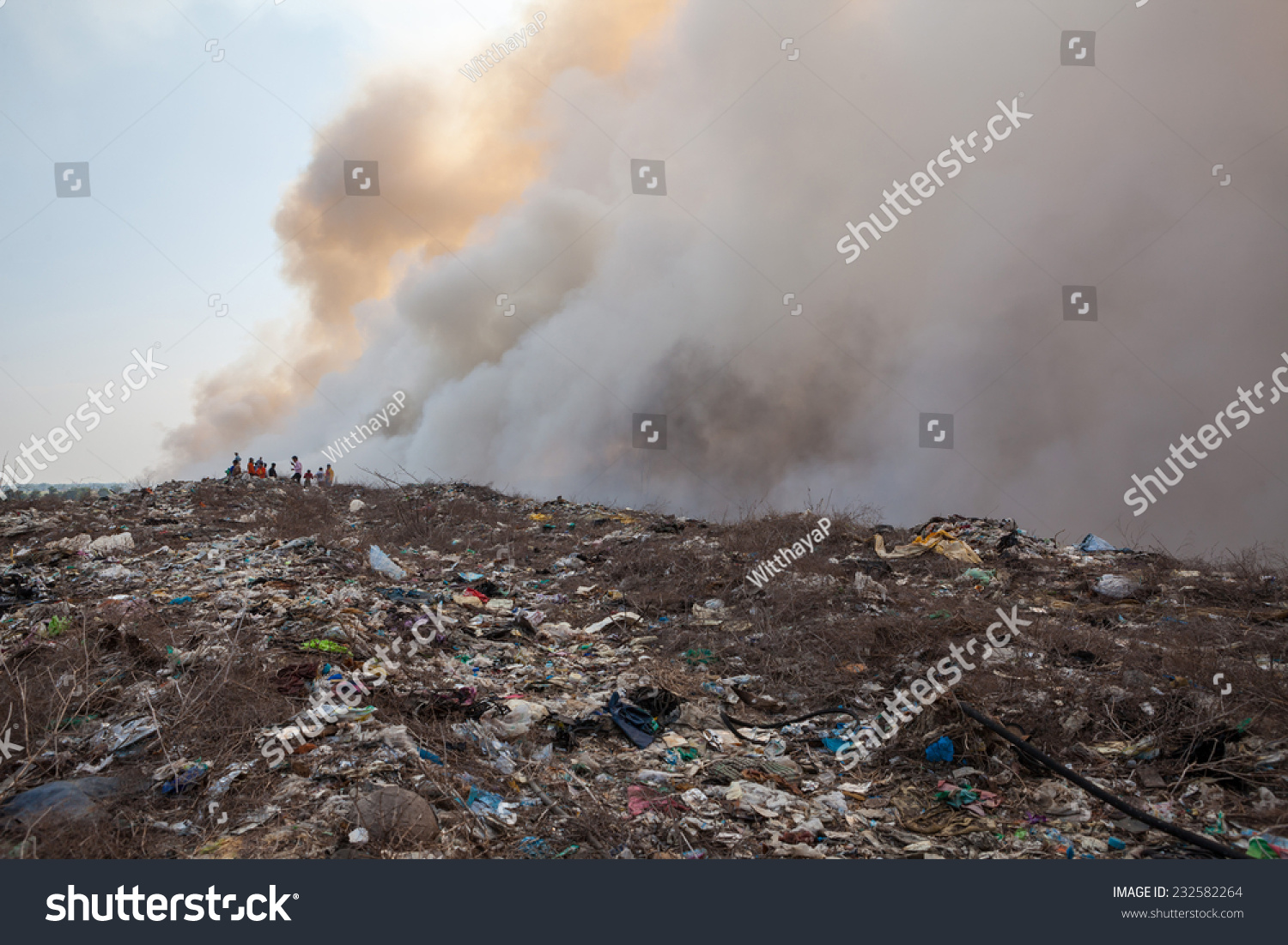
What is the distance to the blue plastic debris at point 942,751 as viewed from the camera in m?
3.73

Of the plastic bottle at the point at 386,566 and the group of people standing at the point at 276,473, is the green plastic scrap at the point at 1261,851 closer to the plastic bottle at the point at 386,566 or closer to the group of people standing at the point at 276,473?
the plastic bottle at the point at 386,566

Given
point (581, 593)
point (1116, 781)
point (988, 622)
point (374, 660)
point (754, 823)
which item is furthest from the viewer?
point (581, 593)

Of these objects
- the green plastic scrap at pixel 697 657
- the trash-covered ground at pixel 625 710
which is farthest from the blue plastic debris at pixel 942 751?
the green plastic scrap at pixel 697 657

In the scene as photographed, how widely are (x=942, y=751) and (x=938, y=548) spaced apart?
5317mm

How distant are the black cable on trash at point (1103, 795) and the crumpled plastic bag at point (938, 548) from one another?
188 inches

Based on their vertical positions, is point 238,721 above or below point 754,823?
above

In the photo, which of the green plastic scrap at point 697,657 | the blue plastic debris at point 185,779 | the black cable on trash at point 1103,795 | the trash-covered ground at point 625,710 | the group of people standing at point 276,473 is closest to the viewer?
the black cable on trash at point 1103,795

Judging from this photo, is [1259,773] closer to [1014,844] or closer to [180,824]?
[1014,844]

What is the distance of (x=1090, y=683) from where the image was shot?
433 centimetres

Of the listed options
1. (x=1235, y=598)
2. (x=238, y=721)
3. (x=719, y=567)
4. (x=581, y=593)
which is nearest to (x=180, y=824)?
(x=238, y=721)

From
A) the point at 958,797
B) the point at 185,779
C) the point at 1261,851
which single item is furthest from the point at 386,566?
the point at 1261,851

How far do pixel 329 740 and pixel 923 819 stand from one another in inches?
120

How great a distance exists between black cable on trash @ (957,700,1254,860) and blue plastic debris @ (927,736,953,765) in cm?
21

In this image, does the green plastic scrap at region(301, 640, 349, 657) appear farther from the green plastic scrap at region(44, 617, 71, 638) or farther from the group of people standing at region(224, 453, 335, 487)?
the group of people standing at region(224, 453, 335, 487)
